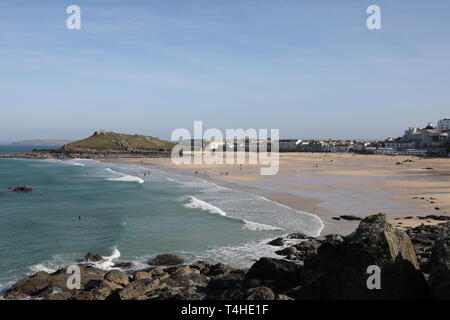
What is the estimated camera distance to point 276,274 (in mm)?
13594

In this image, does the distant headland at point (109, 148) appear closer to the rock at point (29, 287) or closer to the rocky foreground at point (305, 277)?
the rock at point (29, 287)

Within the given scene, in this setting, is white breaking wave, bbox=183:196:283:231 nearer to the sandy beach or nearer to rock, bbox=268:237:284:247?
rock, bbox=268:237:284:247

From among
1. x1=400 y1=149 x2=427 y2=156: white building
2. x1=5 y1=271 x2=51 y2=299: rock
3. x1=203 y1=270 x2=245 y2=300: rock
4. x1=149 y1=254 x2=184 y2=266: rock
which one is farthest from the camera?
x1=400 y1=149 x2=427 y2=156: white building

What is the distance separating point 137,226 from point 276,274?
48.0ft

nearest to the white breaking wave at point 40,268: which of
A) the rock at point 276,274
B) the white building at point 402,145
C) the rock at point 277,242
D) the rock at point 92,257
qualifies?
the rock at point 92,257

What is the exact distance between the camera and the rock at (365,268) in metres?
9.79

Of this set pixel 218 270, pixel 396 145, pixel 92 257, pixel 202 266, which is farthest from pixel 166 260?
pixel 396 145

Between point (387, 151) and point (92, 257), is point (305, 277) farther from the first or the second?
point (387, 151)

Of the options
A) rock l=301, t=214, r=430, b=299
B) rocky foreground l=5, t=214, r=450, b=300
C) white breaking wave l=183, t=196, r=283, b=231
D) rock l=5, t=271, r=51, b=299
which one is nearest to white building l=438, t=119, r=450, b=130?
white breaking wave l=183, t=196, r=283, b=231

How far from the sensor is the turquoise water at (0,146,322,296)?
19.7 meters

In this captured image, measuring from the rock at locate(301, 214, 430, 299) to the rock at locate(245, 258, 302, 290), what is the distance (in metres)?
2.32

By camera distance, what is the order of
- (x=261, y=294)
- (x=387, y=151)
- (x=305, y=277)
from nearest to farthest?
(x=261, y=294) < (x=305, y=277) < (x=387, y=151)

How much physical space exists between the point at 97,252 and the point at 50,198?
21843 millimetres
